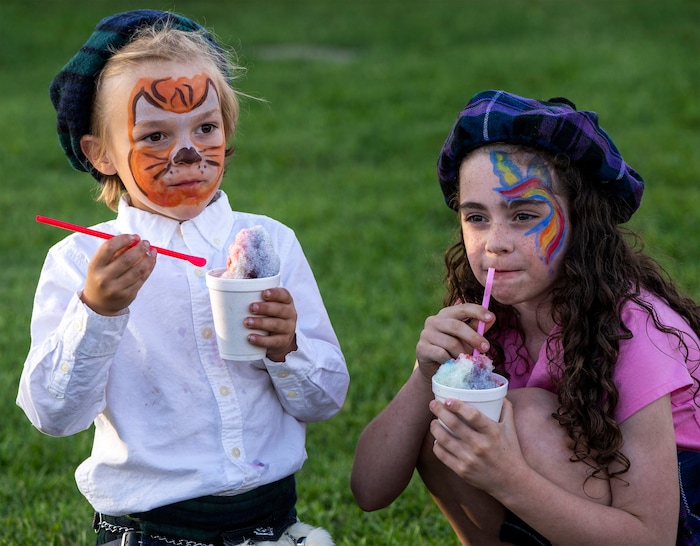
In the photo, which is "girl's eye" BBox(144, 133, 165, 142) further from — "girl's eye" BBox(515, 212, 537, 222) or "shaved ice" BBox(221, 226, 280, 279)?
"girl's eye" BBox(515, 212, 537, 222)

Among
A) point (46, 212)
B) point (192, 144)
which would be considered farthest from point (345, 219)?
point (192, 144)

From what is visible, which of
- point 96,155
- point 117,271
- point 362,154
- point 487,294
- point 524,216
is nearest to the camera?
point 117,271

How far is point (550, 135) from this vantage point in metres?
2.84

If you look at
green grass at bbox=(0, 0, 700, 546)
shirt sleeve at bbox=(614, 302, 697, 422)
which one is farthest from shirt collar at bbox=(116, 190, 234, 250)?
green grass at bbox=(0, 0, 700, 546)

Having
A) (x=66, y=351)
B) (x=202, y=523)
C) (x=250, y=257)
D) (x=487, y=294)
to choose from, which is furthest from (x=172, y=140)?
(x=202, y=523)

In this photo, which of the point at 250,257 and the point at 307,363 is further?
the point at 307,363

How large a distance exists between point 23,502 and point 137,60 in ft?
6.90

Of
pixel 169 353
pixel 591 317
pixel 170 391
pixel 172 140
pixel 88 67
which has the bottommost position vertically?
pixel 170 391

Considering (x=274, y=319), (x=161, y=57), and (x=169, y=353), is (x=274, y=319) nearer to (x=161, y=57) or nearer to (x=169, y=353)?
(x=169, y=353)

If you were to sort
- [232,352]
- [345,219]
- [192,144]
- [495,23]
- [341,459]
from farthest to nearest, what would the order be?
[495,23] → [345,219] → [341,459] → [192,144] → [232,352]

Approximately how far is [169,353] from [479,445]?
957 mm

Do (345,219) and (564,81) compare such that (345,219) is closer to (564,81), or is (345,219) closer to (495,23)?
(564,81)

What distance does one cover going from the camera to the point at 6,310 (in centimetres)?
626

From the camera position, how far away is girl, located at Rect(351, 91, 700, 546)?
2760mm
